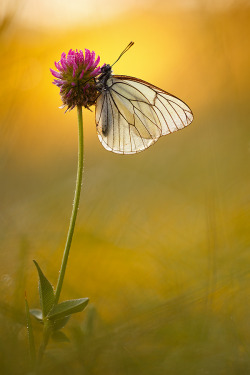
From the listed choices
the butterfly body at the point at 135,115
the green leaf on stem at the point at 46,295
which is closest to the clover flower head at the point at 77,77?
the butterfly body at the point at 135,115

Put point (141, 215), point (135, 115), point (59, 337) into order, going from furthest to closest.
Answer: point (135, 115)
point (141, 215)
point (59, 337)

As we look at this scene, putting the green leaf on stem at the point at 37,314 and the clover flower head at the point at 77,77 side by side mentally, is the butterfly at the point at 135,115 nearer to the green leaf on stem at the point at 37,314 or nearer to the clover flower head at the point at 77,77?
the clover flower head at the point at 77,77

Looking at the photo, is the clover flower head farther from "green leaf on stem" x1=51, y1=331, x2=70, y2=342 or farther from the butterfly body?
"green leaf on stem" x1=51, y1=331, x2=70, y2=342

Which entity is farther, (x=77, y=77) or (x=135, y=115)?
(x=135, y=115)

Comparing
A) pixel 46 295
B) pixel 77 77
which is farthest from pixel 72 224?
pixel 77 77

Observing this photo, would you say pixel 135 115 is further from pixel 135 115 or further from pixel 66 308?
pixel 66 308

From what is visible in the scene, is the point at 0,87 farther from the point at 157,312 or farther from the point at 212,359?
the point at 212,359

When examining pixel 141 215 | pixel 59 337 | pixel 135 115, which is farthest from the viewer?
pixel 135 115

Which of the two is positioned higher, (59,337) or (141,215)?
(141,215)
